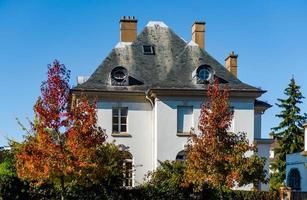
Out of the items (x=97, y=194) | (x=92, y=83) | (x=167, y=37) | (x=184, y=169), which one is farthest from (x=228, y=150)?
(x=167, y=37)

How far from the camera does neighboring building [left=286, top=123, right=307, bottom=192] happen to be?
47688 millimetres

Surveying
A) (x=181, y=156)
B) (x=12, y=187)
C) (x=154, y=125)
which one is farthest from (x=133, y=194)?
(x=154, y=125)

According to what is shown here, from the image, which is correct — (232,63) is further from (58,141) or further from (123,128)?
(58,141)

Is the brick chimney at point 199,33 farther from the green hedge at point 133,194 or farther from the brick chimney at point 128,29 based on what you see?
the green hedge at point 133,194

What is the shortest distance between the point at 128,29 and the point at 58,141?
61.7 ft

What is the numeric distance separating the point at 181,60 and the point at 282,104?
50.0 ft

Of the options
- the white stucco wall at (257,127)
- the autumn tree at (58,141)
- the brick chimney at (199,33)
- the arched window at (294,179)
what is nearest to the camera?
the autumn tree at (58,141)

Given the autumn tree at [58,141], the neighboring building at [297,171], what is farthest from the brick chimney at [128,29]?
the autumn tree at [58,141]

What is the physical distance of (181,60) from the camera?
47.4 metres

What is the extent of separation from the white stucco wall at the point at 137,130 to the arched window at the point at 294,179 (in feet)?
34.7

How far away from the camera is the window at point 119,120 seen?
149 ft

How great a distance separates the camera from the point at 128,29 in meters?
49.8

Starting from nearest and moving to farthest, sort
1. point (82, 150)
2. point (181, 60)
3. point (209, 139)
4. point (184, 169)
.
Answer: point (82, 150)
point (209, 139)
point (184, 169)
point (181, 60)

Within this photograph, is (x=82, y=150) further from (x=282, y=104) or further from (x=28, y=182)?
(x=282, y=104)
